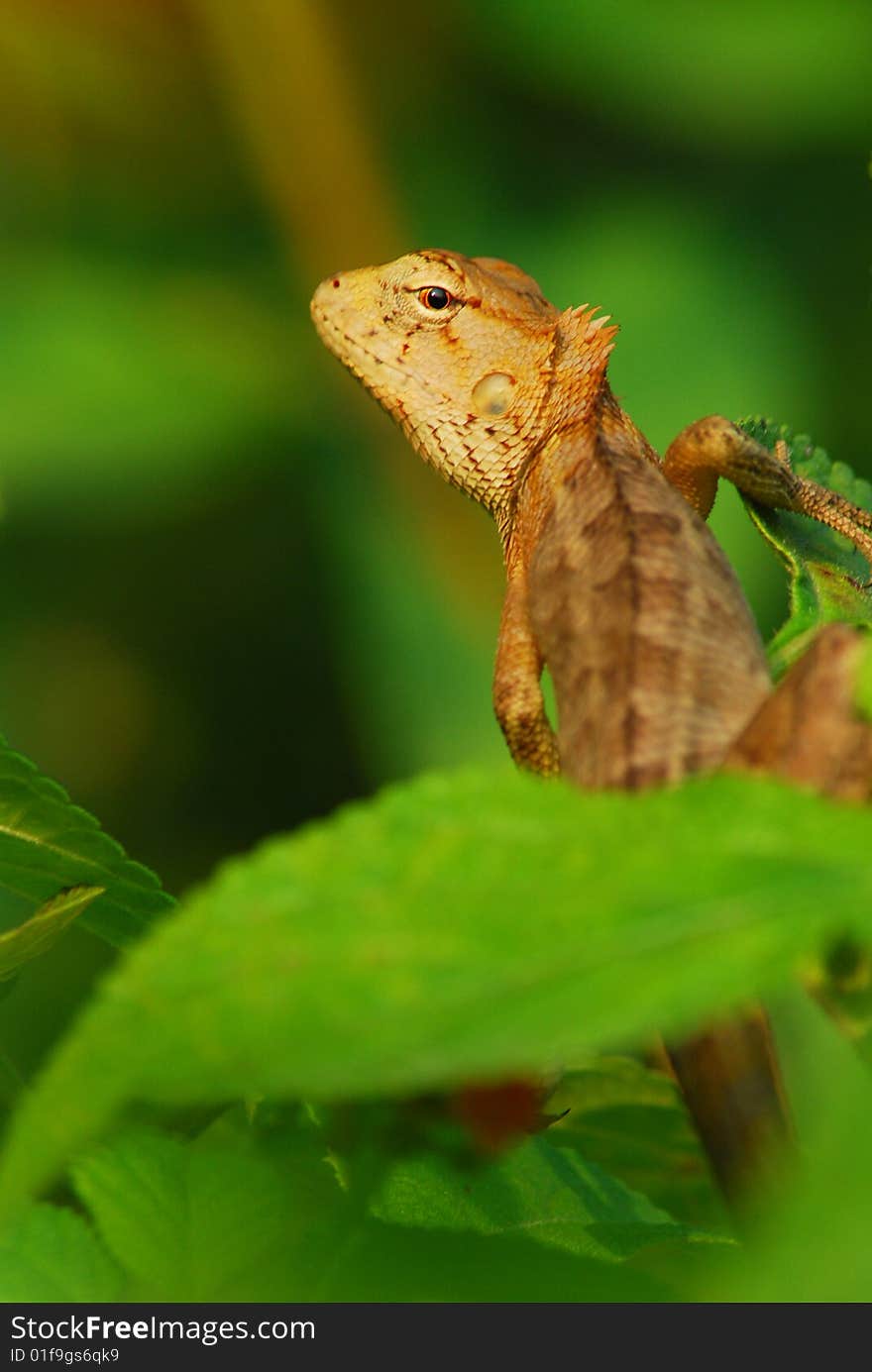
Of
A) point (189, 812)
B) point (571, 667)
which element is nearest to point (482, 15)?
point (189, 812)

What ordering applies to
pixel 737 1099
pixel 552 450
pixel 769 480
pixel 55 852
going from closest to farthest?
pixel 737 1099, pixel 55 852, pixel 769 480, pixel 552 450

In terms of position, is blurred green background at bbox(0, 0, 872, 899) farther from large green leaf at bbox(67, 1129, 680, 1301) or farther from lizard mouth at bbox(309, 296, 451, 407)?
large green leaf at bbox(67, 1129, 680, 1301)

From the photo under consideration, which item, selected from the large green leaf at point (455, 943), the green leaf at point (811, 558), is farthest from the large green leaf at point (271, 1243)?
the green leaf at point (811, 558)

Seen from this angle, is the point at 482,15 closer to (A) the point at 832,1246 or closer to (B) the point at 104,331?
(B) the point at 104,331

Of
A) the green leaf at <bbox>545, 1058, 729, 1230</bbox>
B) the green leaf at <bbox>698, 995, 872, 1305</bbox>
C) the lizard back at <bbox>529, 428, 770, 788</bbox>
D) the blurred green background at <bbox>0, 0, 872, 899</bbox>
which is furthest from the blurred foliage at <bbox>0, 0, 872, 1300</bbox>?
the green leaf at <bbox>698, 995, 872, 1305</bbox>

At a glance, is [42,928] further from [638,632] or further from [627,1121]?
[638,632]

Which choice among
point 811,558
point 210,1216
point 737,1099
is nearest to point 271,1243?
point 210,1216

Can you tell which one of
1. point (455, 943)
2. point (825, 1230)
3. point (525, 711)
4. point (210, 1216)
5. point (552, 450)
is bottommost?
point (210, 1216)
